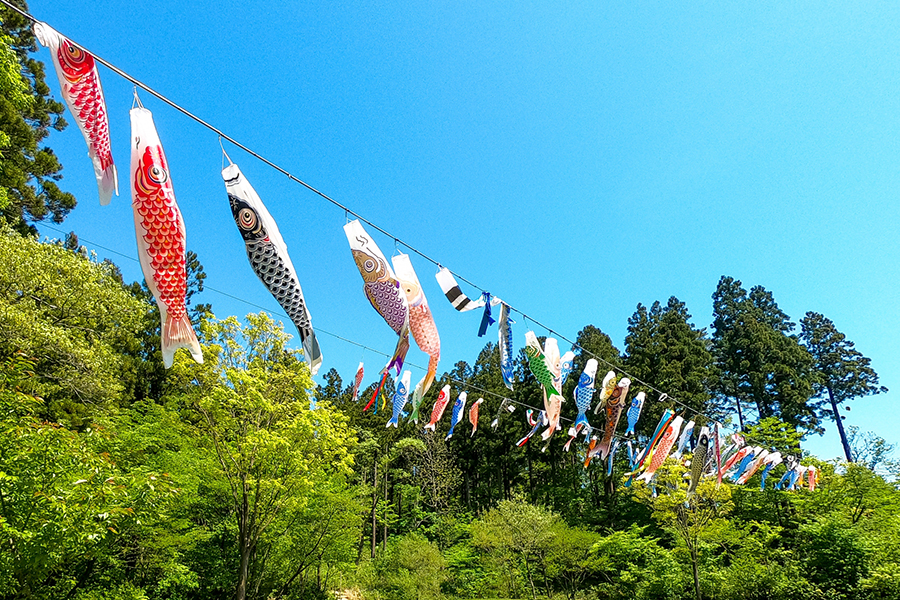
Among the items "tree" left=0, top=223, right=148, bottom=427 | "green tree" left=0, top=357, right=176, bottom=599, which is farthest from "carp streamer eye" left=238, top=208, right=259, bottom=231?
"tree" left=0, top=223, right=148, bottom=427

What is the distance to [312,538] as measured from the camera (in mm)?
12023

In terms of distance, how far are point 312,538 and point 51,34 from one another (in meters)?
12.2

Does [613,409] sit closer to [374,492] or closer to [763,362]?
[374,492]

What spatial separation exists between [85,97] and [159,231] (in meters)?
0.67

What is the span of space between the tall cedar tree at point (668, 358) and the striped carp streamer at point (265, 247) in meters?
18.3

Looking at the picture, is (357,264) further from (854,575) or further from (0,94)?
(854,575)

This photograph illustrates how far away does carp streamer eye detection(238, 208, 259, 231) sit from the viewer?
8.67 ft

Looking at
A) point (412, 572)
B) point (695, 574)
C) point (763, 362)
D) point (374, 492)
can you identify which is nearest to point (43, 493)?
point (695, 574)

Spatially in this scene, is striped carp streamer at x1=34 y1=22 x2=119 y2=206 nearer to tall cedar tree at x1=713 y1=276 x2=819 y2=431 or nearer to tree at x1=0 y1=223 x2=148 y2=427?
tree at x1=0 y1=223 x2=148 y2=427

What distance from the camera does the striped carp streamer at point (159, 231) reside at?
2.22 m

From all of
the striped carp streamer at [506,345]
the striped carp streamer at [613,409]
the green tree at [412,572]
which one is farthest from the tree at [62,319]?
the green tree at [412,572]

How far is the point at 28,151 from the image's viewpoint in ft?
32.6

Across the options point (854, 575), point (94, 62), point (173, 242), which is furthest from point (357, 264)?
point (854, 575)

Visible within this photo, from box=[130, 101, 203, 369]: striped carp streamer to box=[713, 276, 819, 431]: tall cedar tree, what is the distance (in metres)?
24.7
